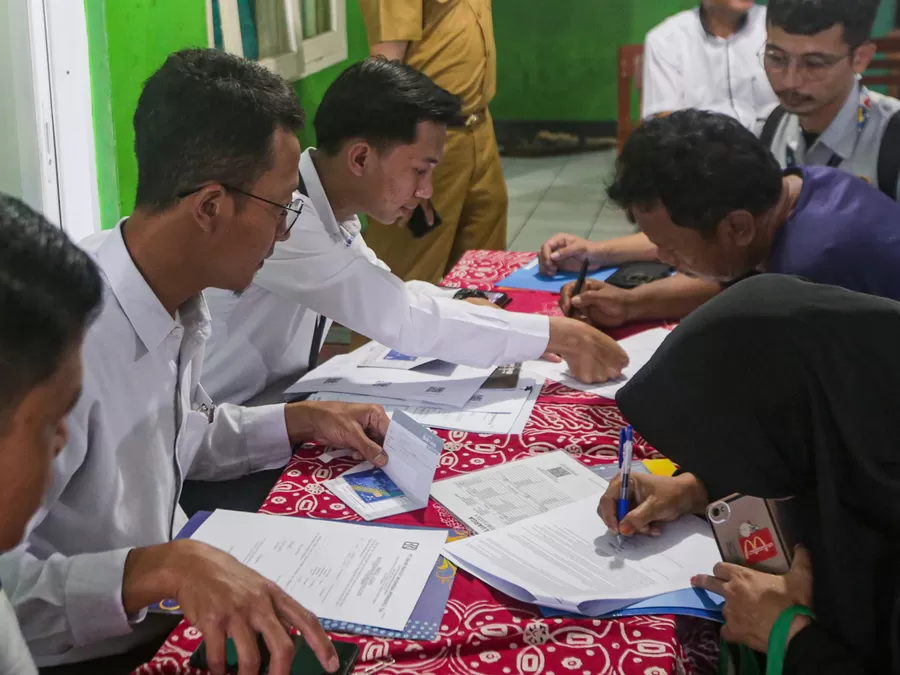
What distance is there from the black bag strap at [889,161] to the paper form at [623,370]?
628mm

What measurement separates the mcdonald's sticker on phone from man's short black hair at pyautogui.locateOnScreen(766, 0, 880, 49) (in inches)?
55.9

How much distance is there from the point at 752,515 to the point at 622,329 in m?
0.89

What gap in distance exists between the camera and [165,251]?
1247mm

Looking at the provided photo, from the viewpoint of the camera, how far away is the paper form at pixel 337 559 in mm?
1039

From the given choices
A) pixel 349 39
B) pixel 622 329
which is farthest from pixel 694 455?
pixel 349 39

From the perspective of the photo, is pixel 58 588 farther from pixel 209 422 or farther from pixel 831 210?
pixel 831 210

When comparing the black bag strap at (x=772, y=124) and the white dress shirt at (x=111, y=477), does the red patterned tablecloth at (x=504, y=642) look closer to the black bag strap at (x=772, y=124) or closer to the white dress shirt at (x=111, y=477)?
the white dress shirt at (x=111, y=477)

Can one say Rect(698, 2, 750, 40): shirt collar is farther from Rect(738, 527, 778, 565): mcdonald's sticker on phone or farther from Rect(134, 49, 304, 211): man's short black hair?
Rect(738, 527, 778, 565): mcdonald's sticker on phone

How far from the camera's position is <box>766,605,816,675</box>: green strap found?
3.36ft

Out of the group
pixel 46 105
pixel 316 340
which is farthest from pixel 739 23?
pixel 46 105

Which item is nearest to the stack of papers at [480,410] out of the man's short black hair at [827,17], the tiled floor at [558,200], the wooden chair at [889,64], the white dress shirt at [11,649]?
the white dress shirt at [11,649]

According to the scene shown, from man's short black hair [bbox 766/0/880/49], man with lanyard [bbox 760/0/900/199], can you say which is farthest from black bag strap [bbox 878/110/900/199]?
man's short black hair [bbox 766/0/880/49]

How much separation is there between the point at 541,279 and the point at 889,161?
2.84ft

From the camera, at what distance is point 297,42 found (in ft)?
11.8
